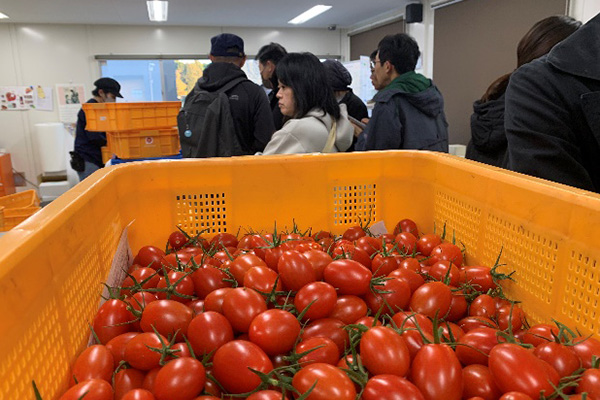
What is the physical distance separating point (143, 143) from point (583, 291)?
354 cm

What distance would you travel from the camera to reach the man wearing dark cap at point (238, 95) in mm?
2738

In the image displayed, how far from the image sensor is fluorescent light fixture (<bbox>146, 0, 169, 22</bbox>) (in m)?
5.72

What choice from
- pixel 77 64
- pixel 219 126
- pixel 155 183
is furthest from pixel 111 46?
pixel 155 183

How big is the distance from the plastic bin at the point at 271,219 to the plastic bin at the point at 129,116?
2.40m

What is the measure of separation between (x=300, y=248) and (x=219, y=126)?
1.60 metres

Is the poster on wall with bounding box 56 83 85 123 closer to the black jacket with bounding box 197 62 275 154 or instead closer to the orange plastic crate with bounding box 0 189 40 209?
the orange plastic crate with bounding box 0 189 40 209

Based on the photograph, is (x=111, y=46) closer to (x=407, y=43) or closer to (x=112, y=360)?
(x=407, y=43)

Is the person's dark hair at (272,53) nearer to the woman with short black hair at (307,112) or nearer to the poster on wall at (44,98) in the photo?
the woman with short black hair at (307,112)

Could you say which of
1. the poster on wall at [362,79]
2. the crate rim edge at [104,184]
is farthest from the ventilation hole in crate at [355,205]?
the poster on wall at [362,79]

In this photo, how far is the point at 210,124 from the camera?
8.76 feet

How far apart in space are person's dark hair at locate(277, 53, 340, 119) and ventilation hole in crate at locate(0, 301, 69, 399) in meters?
1.59

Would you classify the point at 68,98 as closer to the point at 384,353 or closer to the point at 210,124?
the point at 210,124

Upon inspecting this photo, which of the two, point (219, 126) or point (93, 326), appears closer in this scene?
point (93, 326)

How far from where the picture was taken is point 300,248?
4.20 ft
